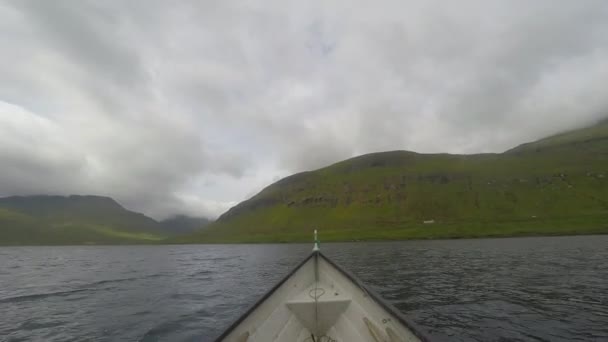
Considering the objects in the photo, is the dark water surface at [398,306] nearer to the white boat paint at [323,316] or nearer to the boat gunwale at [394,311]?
the white boat paint at [323,316]

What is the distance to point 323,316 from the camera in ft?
29.1

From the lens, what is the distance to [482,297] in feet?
55.2

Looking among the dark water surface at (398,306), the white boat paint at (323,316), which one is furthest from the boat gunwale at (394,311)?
the dark water surface at (398,306)

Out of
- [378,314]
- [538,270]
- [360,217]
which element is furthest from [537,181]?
[378,314]

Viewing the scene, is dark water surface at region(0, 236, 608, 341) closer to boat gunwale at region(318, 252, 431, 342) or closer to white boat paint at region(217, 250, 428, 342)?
white boat paint at region(217, 250, 428, 342)

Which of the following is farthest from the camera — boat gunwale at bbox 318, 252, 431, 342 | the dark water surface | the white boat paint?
the dark water surface

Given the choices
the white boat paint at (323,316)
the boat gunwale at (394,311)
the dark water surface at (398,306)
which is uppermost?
the boat gunwale at (394,311)

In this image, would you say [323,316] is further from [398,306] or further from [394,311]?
[398,306]

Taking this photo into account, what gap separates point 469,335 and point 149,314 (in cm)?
1615

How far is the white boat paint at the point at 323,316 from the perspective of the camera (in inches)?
262


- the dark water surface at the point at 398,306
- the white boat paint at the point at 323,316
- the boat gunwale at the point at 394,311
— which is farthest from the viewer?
the dark water surface at the point at 398,306

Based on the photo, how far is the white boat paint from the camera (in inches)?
262

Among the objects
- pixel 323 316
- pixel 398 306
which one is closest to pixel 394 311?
pixel 323 316

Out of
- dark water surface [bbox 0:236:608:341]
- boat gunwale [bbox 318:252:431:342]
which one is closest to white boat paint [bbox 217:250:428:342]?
boat gunwale [bbox 318:252:431:342]
